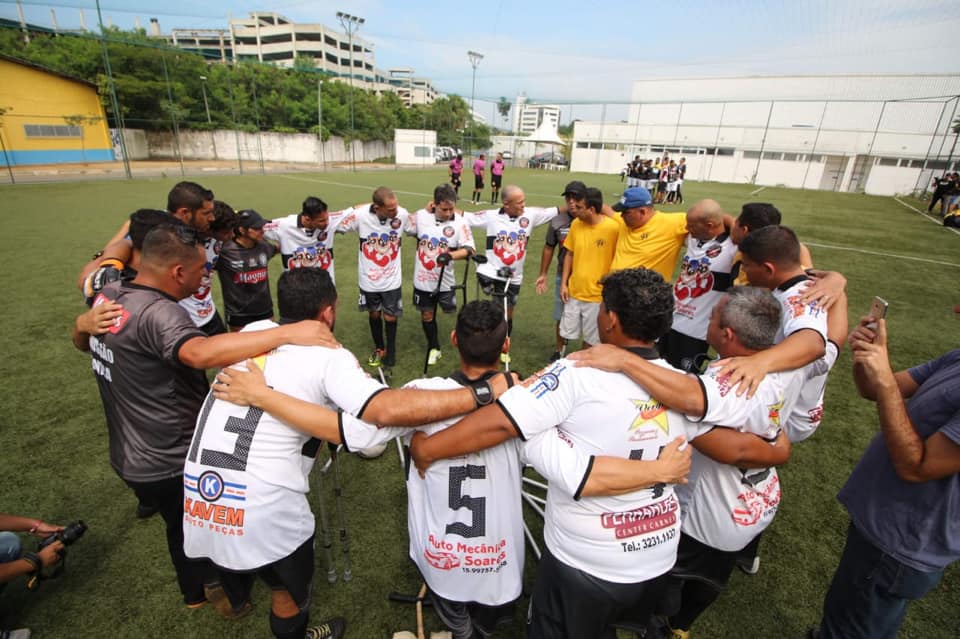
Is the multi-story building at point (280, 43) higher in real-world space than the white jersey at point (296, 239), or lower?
higher

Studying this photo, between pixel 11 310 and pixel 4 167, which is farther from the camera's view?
pixel 4 167

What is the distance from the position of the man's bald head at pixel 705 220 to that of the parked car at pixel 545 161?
5141 centimetres

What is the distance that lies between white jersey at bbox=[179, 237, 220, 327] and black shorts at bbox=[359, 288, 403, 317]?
1926mm

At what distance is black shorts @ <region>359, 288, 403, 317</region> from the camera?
20.7 feet

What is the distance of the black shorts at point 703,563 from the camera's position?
8.13 ft

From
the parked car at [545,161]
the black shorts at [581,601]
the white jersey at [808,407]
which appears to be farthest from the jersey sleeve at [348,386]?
the parked car at [545,161]

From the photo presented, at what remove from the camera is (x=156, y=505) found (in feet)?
8.88

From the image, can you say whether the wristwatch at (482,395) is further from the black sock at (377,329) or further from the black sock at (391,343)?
the black sock at (377,329)

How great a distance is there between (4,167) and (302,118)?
25.7 meters

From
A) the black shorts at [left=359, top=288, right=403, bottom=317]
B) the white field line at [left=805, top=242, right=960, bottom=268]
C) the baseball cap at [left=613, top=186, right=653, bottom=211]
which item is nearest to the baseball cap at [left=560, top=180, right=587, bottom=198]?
the baseball cap at [left=613, top=186, right=653, bottom=211]

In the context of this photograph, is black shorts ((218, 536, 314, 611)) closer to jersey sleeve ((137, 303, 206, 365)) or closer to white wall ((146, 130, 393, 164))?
jersey sleeve ((137, 303, 206, 365))

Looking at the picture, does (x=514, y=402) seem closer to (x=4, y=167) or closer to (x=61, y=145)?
(x=4, y=167)

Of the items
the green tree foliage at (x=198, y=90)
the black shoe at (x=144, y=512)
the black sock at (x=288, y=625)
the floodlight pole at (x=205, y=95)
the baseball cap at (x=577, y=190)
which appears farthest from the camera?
the floodlight pole at (x=205, y=95)

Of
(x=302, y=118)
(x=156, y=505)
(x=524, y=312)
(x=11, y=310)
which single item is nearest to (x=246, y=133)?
(x=302, y=118)
